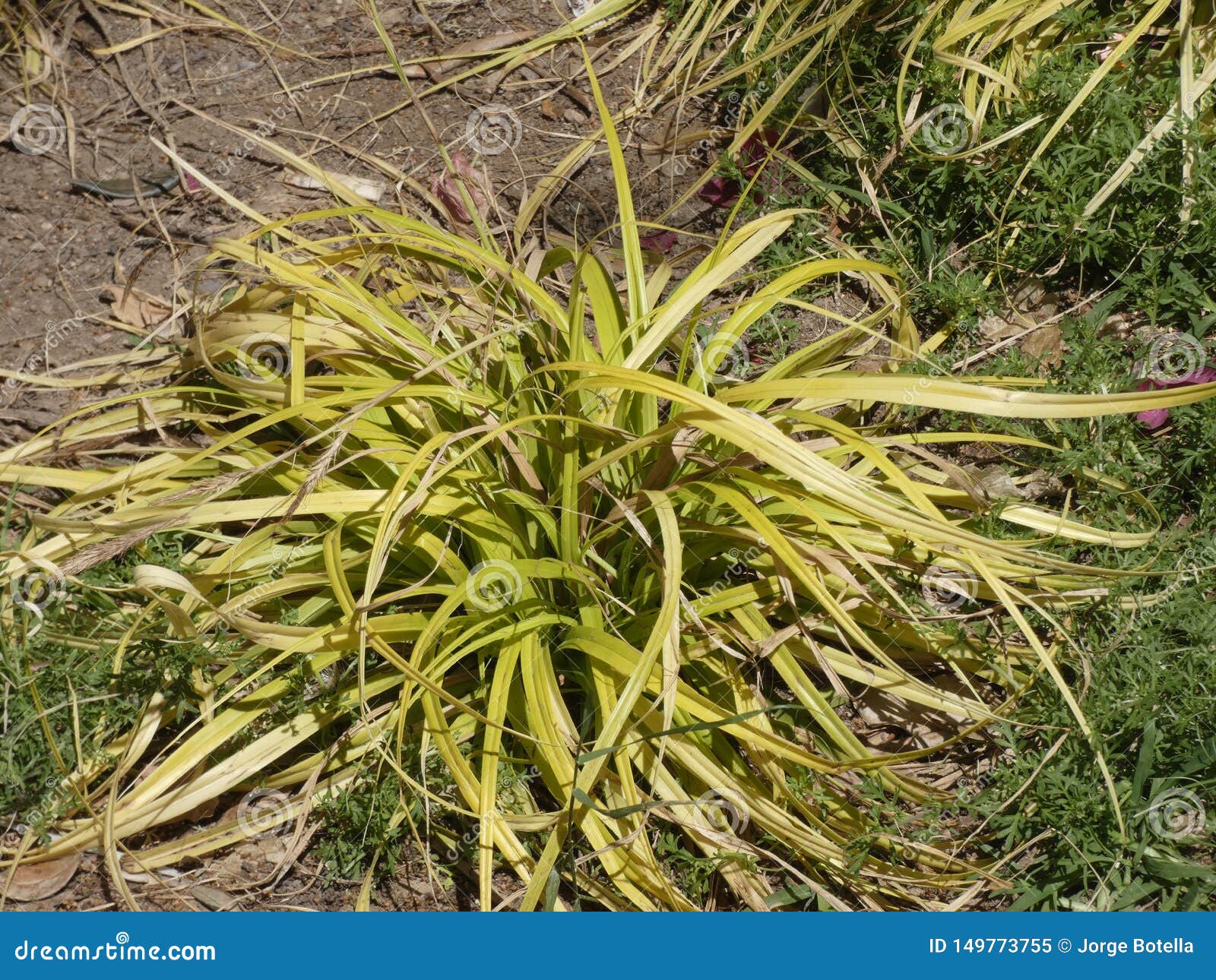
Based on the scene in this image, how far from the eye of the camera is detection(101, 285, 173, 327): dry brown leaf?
236cm

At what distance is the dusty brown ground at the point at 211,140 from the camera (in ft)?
7.86

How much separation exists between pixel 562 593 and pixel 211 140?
1579mm

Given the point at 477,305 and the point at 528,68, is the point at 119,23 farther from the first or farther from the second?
the point at 477,305

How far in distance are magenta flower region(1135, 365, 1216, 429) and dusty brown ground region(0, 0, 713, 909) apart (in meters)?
1.02

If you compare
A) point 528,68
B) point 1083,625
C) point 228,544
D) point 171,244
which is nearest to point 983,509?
point 1083,625
